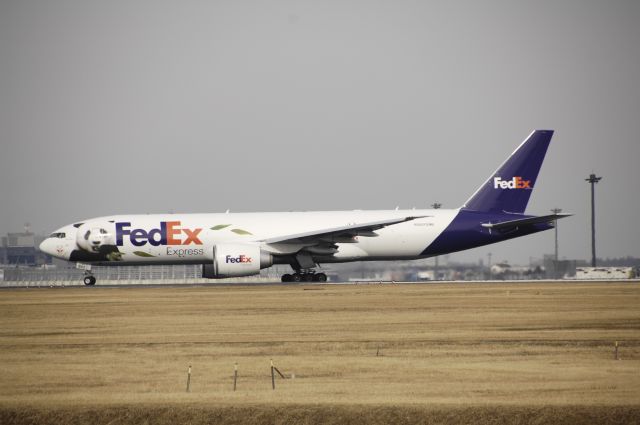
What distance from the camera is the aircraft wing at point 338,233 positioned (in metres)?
41.5

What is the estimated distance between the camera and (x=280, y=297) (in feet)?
115

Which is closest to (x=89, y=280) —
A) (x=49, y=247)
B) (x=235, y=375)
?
(x=49, y=247)

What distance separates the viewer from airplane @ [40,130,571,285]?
4359 centimetres

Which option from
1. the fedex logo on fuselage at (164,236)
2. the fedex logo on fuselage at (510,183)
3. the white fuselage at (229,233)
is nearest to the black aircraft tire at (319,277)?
the white fuselage at (229,233)

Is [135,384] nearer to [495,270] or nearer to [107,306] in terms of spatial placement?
[107,306]

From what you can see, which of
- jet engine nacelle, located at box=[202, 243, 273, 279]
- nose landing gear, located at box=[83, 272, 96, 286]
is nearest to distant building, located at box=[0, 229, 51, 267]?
nose landing gear, located at box=[83, 272, 96, 286]

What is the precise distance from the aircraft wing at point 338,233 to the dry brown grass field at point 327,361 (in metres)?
8.68

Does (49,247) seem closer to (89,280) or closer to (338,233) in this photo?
(89,280)

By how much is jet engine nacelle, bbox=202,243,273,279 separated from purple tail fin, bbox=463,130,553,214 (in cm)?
1188

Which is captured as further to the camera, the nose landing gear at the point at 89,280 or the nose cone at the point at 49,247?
the nose landing gear at the point at 89,280

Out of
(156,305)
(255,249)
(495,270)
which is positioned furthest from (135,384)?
(495,270)

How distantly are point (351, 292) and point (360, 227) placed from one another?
5497 millimetres

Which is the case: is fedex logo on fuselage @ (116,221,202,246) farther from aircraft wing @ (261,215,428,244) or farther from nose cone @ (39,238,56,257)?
nose cone @ (39,238,56,257)

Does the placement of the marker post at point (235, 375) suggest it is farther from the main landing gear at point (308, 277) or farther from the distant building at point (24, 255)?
the distant building at point (24, 255)
